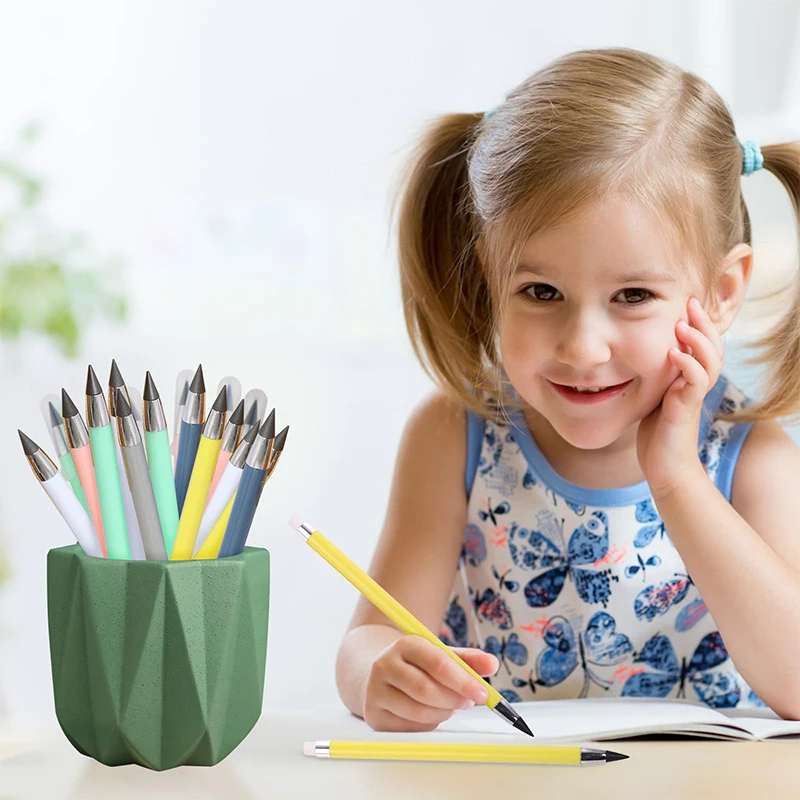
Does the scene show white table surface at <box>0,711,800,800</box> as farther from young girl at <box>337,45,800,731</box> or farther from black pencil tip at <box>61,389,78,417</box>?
black pencil tip at <box>61,389,78,417</box>

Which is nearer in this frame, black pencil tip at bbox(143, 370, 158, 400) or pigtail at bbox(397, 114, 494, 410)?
black pencil tip at bbox(143, 370, 158, 400)

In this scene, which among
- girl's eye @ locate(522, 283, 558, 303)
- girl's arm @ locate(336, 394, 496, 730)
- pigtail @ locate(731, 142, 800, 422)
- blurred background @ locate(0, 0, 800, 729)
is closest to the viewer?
girl's arm @ locate(336, 394, 496, 730)

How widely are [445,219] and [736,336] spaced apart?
38cm

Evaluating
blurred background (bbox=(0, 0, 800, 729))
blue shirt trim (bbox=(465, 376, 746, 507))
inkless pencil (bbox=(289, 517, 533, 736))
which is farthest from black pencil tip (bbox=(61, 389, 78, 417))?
blurred background (bbox=(0, 0, 800, 729))

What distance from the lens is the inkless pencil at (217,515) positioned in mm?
483

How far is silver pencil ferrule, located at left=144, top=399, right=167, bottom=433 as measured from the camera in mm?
463

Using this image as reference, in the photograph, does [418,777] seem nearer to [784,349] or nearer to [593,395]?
[593,395]

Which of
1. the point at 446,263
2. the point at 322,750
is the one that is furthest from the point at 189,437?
the point at 446,263

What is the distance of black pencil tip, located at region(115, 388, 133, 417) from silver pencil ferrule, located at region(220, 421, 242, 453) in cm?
5

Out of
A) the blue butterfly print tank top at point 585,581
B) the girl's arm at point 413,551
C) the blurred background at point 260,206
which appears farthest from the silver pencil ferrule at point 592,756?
the blurred background at point 260,206

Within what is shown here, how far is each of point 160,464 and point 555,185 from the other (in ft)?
1.01

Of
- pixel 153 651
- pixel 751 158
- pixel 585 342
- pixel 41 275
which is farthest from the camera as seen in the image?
pixel 41 275

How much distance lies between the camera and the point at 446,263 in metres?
0.82

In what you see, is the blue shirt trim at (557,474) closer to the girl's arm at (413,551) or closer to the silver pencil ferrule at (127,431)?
the girl's arm at (413,551)
